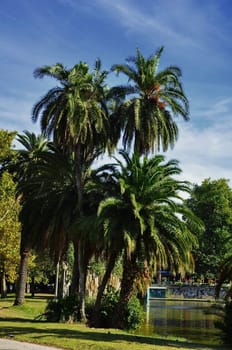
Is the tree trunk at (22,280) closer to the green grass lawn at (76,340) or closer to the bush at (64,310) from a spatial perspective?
the bush at (64,310)

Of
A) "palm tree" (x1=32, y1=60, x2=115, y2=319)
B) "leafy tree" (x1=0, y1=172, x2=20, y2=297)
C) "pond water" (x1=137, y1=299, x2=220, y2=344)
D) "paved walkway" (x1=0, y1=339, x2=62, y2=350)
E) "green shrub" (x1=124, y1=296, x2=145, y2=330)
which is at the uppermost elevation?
"palm tree" (x1=32, y1=60, x2=115, y2=319)

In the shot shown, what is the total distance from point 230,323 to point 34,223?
43.6ft

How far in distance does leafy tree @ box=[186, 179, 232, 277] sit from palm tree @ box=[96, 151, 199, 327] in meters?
55.1

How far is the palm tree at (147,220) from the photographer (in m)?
23.2

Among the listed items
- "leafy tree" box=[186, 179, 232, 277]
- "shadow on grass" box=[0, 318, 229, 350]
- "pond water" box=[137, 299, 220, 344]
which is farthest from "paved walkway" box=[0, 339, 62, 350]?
"leafy tree" box=[186, 179, 232, 277]

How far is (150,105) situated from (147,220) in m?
7.86

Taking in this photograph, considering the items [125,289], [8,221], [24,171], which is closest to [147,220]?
[125,289]

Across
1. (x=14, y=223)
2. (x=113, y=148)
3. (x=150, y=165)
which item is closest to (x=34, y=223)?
(x=14, y=223)

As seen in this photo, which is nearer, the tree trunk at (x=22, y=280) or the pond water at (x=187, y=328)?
the pond water at (x=187, y=328)

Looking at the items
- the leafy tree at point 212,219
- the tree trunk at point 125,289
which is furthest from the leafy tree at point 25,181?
the leafy tree at point 212,219

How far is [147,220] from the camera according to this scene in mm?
23297

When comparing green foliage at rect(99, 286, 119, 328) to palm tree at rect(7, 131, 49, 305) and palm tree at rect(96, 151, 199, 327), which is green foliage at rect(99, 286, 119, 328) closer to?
palm tree at rect(96, 151, 199, 327)

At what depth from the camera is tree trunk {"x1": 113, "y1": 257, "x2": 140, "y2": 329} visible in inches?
953

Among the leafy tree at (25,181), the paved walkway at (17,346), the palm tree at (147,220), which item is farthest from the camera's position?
the leafy tree at (25,181)
